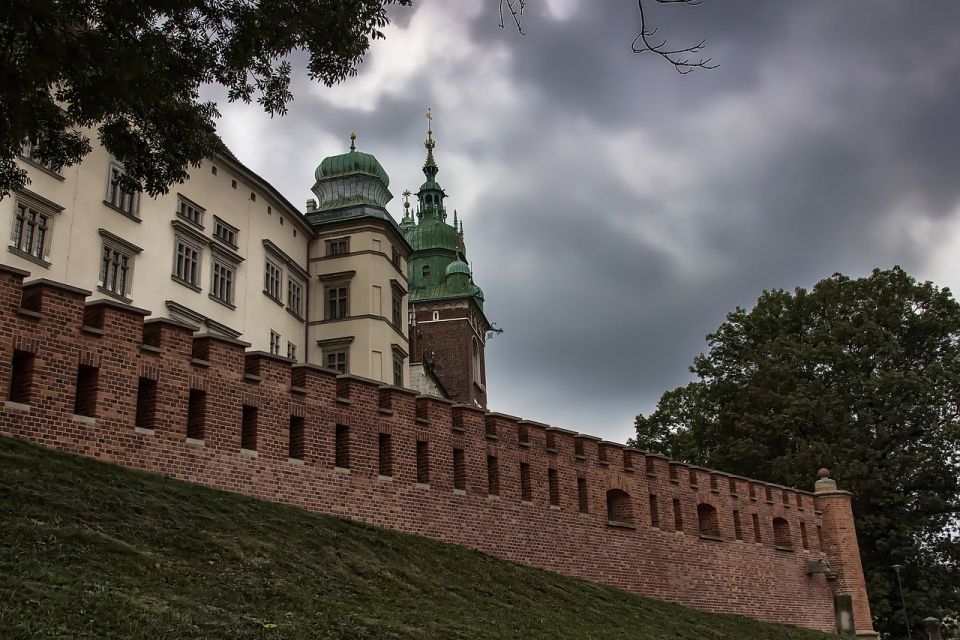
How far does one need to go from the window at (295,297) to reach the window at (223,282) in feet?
13.8

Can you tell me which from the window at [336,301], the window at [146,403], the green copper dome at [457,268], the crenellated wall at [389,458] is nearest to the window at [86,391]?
the crenellated wall at [389,458]

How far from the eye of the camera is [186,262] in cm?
3238

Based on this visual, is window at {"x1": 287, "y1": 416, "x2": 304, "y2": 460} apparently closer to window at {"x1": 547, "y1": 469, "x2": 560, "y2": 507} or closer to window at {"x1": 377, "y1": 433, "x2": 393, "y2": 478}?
window at {"x1": 377, "y1": 433, "x2": 393, "y2": 478}

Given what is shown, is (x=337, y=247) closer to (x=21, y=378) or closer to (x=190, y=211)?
(x=190, y=211)

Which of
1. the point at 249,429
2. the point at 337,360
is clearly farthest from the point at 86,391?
the point at 337,360

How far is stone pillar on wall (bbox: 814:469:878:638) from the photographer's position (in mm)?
29703

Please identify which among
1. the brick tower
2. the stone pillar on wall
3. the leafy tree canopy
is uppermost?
the brick tower

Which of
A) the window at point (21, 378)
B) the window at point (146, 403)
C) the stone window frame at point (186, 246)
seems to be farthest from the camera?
the stone window frame at point (186, 246)

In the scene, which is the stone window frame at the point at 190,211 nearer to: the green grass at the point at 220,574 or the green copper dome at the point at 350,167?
the green copper dome at the point at 350,167

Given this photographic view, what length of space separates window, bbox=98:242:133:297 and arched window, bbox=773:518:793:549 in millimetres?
19521

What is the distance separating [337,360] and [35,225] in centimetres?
1529

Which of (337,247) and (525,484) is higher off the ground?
(337,247)

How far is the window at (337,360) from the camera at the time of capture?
3981cm

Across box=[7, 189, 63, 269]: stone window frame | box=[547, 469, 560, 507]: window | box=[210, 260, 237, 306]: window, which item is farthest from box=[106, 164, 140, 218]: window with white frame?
box=[547, 469, 560, 507]: window
